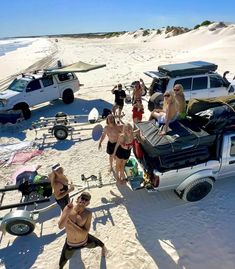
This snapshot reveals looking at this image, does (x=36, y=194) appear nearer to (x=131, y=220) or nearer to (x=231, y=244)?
(x=131, y=220)

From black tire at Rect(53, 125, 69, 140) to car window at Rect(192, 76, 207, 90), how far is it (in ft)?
A: 18.3

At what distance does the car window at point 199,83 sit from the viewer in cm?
1142

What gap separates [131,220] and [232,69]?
1863 cm

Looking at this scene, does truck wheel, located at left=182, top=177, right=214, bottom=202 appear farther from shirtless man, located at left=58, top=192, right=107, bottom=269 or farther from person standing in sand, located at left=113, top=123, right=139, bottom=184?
shirtless man, located at left=58, top=192, right=107, bottom=269

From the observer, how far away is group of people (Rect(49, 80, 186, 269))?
4.48 meters

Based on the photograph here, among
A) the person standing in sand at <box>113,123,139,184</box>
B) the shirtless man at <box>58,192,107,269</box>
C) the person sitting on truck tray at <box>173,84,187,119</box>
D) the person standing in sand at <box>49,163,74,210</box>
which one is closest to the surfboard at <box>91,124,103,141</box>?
the person standing in sand at <box>113,123,139,184</box>

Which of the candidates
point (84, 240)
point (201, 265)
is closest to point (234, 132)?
point (201, 265)

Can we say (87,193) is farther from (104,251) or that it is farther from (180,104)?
(180,104)

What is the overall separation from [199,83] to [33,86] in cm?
767

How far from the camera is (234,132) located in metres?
6.19

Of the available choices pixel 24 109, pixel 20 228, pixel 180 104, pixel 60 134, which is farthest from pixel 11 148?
pixel 180 104

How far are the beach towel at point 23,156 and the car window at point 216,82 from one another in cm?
755

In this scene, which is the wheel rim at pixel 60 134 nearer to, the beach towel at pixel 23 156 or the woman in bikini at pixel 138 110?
the beach towel at pixel 23 156

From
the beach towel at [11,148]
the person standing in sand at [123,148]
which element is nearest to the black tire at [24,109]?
the beach towel at [11,148]
